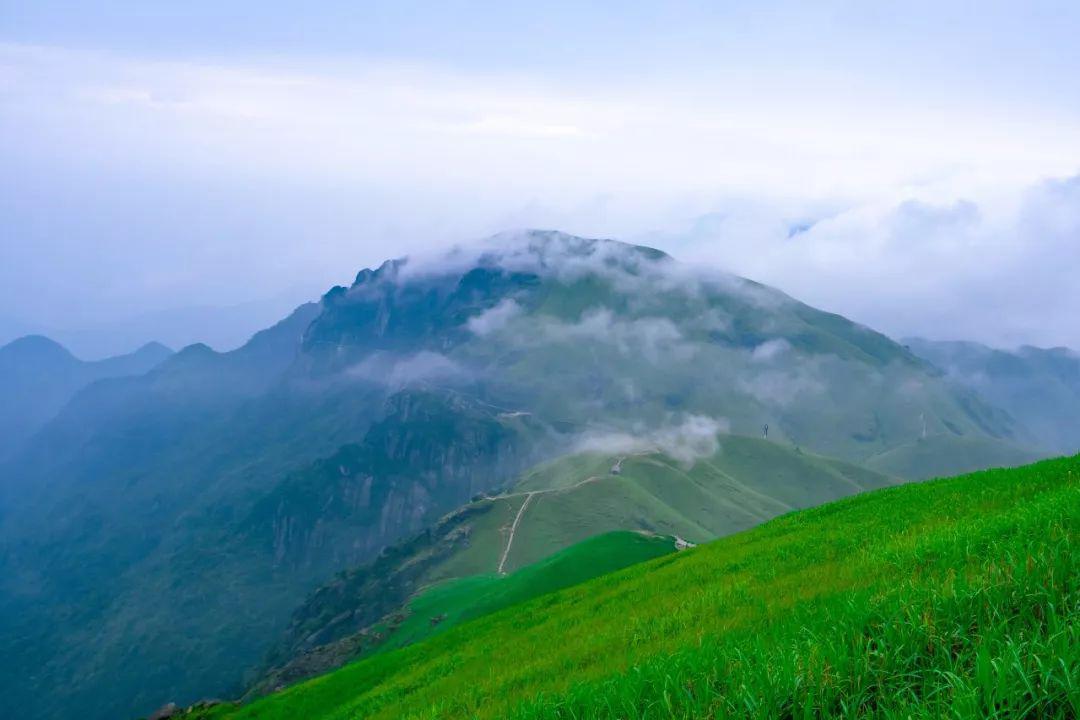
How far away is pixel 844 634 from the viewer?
29.5 feet

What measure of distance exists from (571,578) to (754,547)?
152ft

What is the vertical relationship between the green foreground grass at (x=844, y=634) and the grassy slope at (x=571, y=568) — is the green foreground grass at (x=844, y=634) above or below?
above

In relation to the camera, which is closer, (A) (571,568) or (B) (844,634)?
(B) (844,634)

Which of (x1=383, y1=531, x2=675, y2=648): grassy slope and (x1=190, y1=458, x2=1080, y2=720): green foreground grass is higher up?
(x1=190, y1=458, x2=1080, y2=720): green foreground grass

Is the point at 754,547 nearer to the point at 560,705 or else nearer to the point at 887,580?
the point at 887,580

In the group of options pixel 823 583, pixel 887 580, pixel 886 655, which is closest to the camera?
pixel 886 655

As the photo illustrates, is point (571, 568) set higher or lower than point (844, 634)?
lower

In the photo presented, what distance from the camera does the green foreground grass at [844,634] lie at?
7.45 metres

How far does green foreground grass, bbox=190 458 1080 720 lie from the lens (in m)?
7.45

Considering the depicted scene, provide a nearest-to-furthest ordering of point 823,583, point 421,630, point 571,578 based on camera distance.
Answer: point 823,583 < point 571,578 < point 421,630

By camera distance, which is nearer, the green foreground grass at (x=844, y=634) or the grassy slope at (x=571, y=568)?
the green foreground grass at (x=844, y=634)

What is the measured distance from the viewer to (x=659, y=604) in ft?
63.1

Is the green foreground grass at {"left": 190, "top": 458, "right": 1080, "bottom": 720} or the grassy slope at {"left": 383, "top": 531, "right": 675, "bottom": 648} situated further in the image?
the grassy slope at {"left": 383, "top": 531, "right": 675, "bottom": 648}

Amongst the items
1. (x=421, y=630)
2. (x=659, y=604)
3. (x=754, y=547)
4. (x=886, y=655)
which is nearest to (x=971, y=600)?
(x=886, y=655)
